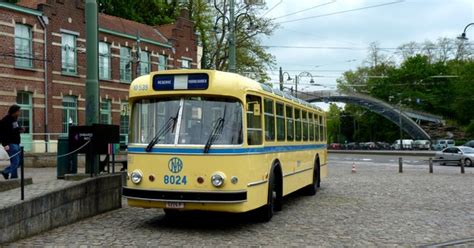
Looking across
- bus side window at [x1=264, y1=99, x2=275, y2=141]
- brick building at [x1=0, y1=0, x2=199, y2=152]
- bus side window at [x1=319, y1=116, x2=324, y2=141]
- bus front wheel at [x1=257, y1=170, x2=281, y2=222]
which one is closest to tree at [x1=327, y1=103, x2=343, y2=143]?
brick building at [x1=0, y1=0, x2=199, y2=152]

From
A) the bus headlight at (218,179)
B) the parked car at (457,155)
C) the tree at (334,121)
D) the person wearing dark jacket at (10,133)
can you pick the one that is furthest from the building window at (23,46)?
the tree at (334,121)

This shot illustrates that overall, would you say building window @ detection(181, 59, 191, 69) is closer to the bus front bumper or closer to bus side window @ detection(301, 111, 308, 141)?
bus side window @ detection(301, 111, 308, 141)

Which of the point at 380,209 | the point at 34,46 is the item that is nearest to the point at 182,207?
the point at 380,209

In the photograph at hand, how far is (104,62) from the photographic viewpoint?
3566 centimetres

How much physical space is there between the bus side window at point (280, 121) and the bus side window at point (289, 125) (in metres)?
0.44

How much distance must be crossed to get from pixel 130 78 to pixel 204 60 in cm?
1447

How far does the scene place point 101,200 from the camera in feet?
39.7

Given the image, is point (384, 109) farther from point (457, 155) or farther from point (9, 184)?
point (9, 184)

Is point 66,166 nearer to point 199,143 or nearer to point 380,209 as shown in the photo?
point 199,143

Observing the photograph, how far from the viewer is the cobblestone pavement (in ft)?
30.4

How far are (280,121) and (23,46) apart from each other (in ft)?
70.5

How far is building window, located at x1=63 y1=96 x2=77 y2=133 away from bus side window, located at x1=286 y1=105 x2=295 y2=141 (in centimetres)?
2133

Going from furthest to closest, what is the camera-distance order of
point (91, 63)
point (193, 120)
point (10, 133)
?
point (91, 63), point (10, 133), point (193, 120)

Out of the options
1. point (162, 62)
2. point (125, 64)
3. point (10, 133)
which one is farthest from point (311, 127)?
point (162, 62)
